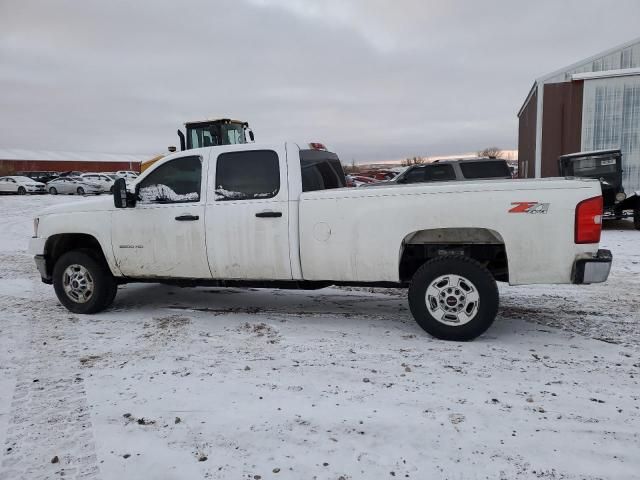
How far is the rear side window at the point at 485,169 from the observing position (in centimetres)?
1293

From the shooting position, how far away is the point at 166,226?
5648mm

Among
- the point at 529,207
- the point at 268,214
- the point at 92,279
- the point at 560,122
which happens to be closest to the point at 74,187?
the point at 560,122

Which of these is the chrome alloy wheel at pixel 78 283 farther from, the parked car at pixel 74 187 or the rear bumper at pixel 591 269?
the parked car at pixel 74 187

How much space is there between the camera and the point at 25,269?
9.15m

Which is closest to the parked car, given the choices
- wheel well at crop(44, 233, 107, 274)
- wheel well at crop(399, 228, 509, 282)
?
wheel well at crop(44, 233, 107, 274)

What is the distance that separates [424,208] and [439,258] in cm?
50

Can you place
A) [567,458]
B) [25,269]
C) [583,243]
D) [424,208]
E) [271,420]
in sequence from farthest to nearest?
1. [25,269]
2. [424,208]
3. [583,243]
4. [271,420]
5. [567,458]

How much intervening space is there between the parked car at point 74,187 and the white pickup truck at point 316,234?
101ft

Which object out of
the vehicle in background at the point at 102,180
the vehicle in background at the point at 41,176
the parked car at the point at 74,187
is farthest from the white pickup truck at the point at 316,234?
the vehicle in background at the point at 41,176

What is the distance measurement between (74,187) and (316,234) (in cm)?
3431

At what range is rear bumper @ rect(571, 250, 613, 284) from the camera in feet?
14.2

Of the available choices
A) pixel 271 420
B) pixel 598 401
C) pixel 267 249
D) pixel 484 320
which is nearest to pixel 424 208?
pixel 484 320

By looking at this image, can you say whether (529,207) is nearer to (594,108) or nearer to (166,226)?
(166,226)

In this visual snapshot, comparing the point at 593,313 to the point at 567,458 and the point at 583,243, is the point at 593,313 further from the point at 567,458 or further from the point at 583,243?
the point at 567,458
